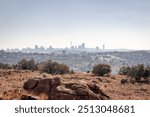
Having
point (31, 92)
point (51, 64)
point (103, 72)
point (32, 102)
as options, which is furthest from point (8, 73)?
point (32, 102)

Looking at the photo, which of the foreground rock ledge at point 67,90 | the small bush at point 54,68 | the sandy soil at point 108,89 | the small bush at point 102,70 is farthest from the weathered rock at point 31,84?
the small bush at point 102,70

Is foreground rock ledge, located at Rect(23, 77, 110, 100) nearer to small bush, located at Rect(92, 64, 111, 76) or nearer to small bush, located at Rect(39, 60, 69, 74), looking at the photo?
small bush, located at Rect(39, 60, 69, 74)

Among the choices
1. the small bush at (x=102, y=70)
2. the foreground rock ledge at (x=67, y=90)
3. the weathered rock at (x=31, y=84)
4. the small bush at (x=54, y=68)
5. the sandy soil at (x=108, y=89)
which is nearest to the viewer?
the foreground rock ledge at (x=67, y=90)

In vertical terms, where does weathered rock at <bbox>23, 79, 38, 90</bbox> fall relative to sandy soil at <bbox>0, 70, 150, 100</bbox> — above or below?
above

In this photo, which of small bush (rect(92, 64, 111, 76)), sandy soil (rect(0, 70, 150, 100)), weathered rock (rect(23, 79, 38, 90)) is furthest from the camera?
small bush (rect(92, 64, 111, 76))

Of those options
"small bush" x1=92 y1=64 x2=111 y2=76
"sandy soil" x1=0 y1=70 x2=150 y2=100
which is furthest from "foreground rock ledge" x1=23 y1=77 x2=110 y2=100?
"small bush" x1=92 y1=64 x2=111 y2=76

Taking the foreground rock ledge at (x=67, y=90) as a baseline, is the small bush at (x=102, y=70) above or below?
below

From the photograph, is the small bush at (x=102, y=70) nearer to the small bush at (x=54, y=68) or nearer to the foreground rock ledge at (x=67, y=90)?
the small bush at (x=54, y=68)

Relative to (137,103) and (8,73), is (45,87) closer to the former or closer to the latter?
(137,103)

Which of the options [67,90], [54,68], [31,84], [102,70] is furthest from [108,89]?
[54,68]
